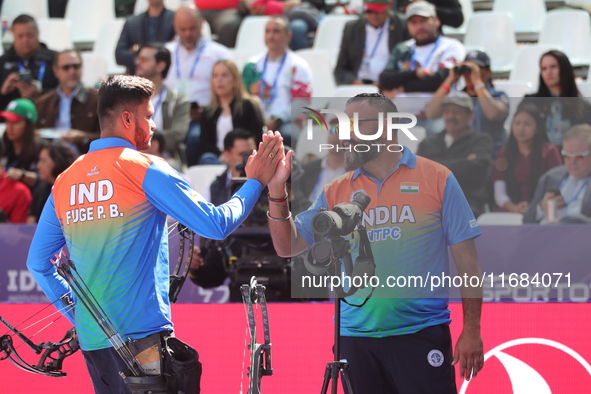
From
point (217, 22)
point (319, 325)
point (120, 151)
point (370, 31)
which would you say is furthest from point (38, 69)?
point (120, 151)

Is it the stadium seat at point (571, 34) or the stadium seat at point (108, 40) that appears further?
the stadium seat at point (108, 40)

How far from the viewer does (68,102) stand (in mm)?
8258

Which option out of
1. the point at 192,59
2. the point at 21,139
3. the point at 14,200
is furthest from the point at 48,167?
the point at 192,59

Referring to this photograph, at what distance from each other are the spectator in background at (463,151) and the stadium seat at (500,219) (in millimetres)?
148

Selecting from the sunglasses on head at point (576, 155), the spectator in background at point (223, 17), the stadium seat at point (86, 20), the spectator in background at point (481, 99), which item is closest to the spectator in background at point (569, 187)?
the sunglasses on head at point (576, 155)

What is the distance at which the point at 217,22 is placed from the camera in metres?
10.1

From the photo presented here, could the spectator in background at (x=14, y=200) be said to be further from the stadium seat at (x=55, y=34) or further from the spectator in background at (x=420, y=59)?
the stadium seat at (x=55, y=34)

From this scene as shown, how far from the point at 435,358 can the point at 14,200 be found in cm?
442

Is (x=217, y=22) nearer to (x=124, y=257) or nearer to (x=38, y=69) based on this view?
(x=38, y=69)

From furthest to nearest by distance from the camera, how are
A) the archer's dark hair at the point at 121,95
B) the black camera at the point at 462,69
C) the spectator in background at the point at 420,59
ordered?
the spectator in background at the point at 420,59 < the black camera at the point at 462,69 < the archer's dark hair at the point at 121,95

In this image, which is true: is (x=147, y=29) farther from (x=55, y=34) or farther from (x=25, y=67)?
(x=55, y=34)

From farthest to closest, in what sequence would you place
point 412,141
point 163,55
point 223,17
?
point 223,17 → point 163,55 → point 412,141

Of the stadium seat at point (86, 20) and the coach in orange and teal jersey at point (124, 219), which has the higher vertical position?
the stadium seat at point (86, 20)

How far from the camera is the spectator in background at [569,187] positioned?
190 inches
